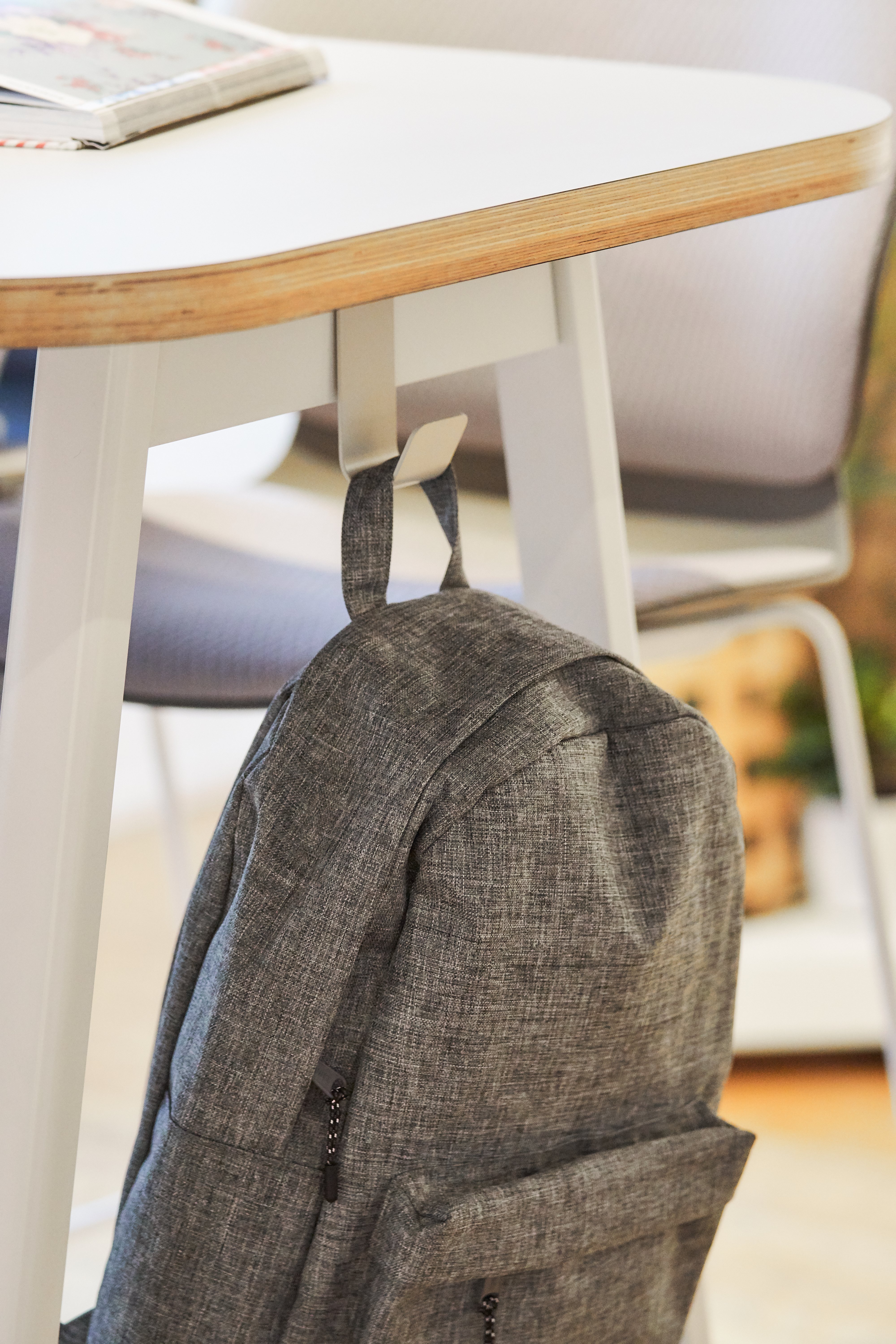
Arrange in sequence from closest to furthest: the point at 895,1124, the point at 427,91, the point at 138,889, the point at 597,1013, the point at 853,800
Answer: the point at 597,1013 → the point at 427,91 → the point at 853,800 → the point at 895,1124 → the point at 138,889

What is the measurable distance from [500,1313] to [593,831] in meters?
0.23

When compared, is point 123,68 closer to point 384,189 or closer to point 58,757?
point 384,189

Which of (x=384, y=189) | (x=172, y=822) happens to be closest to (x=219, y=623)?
(x=384, y=189)

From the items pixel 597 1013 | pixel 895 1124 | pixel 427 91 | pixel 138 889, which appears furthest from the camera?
pixel 138 889

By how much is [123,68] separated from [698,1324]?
73 centimetres

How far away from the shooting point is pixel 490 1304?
628 millimetres

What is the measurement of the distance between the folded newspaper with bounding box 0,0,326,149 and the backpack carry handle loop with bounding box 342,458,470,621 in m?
0.18

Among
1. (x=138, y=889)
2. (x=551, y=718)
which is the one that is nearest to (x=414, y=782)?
(x=551, y=718)

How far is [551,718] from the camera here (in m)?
0.59

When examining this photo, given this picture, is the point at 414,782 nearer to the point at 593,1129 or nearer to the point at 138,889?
the point at 593,1129

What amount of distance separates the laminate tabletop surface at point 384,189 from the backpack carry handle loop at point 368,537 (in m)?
0.13

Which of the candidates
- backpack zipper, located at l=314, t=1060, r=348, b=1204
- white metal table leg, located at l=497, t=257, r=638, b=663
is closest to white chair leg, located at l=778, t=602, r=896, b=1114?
white metal table leg, located at l=497, t=257, r=638, b=663

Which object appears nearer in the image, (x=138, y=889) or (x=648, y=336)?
(x=648, y=336)

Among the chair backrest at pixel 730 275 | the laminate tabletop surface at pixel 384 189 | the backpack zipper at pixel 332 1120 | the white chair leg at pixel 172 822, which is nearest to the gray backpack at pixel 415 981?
the backpack zipper at pixel 332 1120
